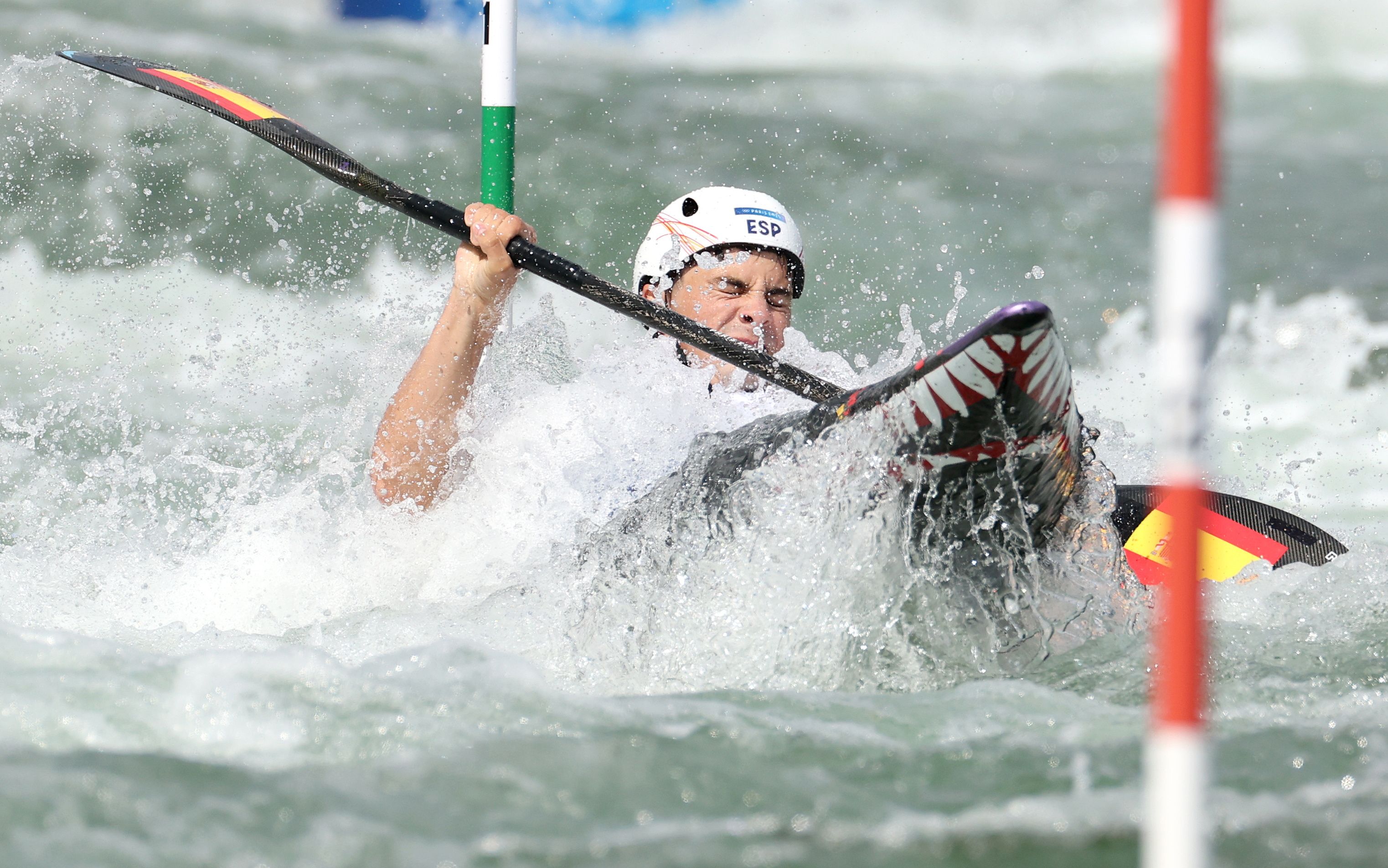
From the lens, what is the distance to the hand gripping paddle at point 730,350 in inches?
132

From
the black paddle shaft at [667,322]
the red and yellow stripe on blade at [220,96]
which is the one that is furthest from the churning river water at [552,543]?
the red and yellow stripe on blade at [220,96]

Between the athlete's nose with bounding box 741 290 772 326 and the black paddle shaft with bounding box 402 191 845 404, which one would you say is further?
the athlete's nose with bounding box 741 290 772 326

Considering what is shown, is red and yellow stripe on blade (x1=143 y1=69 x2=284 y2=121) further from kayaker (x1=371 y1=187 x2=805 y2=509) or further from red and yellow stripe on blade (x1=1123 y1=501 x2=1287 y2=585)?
red and yellow stripe on blade (x1=1123 y1=501 x2=1287 y2=585)

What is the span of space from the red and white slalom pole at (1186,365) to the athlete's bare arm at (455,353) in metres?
2.11

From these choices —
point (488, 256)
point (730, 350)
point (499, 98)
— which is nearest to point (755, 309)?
point (730, 350)

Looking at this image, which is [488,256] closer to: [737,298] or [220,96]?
[737,298]

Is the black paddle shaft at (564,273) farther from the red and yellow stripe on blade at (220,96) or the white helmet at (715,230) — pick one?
the white helmet at (715,230)

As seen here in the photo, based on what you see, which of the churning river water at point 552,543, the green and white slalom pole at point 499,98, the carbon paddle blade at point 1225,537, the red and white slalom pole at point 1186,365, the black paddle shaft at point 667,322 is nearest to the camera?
the red and white slalom pole at point 1186,365

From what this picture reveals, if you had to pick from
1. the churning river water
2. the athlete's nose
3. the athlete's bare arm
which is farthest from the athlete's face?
the athlete's bare arm

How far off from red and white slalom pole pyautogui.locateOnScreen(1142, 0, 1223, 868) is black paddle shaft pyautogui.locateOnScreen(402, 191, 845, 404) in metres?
2.01

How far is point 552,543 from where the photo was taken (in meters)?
3.31

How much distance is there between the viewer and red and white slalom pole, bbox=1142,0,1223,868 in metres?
1.30

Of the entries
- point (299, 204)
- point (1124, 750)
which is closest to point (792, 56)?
point (299, 204)

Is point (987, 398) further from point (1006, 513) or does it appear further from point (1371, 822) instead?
point (1371, 822)
